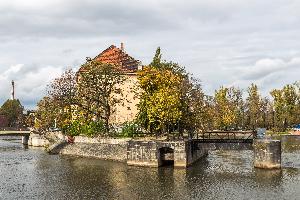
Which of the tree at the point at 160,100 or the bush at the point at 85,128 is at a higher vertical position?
the tree at the point at 160,100

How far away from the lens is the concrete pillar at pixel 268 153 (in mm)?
52281

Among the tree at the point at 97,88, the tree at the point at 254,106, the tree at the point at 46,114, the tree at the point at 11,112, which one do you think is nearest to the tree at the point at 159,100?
the tree at the point at 97,88

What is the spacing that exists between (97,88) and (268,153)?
1292 inches

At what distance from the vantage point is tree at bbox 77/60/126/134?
74.4m

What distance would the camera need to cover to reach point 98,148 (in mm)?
67562

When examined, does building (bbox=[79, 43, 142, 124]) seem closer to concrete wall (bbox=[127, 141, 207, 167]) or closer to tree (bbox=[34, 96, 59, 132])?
tree (bbox=[34, 96, 59, 132])

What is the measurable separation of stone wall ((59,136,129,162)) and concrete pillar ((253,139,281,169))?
18.5 m

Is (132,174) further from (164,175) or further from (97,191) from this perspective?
(97,191)

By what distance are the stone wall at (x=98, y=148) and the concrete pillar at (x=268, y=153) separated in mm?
18538

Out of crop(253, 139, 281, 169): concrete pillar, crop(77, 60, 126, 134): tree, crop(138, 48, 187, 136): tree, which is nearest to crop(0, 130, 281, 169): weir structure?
crop(253, 139, 281, 169): concrete pillar

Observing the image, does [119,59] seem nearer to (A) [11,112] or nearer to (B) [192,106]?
(B) [192,106]

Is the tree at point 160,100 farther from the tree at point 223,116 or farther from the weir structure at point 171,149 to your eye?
the tree at point 223,116

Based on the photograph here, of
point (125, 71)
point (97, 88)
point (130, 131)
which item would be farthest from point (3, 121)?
A: point (130, 131)

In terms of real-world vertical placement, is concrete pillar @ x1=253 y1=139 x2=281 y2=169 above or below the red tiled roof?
below
